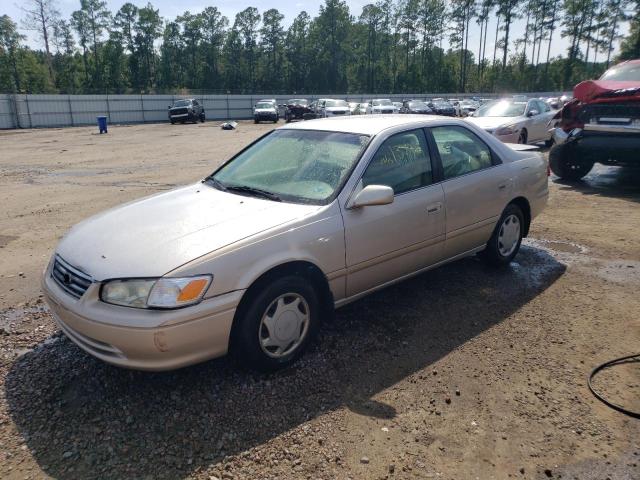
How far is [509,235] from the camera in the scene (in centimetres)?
503

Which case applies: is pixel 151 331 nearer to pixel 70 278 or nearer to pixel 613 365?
pixel 70 278

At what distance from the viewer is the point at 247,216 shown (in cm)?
327

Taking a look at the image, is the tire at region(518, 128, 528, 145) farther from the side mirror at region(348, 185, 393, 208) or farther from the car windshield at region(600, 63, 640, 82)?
the side mirror at region(348, 185, 393, 208)

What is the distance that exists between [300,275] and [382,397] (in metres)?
0.92

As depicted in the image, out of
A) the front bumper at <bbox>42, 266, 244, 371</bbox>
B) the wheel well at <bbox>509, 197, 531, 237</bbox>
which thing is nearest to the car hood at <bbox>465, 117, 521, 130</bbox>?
the wheel well at <bbox>509, 197, 531, 237</bbox>

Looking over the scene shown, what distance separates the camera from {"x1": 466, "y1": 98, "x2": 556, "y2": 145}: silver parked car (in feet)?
38.7

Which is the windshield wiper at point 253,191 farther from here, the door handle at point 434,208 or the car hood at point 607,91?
the car hood at point 607,91

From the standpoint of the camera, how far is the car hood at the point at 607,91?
8078 millimetres

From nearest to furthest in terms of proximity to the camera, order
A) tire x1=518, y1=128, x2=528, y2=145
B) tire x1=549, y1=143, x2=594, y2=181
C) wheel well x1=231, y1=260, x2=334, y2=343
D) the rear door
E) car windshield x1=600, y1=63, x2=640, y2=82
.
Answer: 1. wheel well x1=231, y1=260, x2=334, y2=343
2. the rear door
3. car windshield x1=600, y1=63, x2=640, y2=82
4. tire x1=549, y1=143, x2=594, y2=181
5. tire x1=518, y1=128, x2=528, y2=145

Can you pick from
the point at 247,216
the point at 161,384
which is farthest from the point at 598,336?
the point at 161,384

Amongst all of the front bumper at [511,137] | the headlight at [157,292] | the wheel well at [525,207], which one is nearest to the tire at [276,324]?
the headlight at [157,292]

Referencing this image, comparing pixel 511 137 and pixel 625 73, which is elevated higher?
pixel 625 73


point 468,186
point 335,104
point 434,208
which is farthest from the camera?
point 335,104

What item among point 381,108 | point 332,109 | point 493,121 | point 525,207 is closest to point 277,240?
point 525,207
